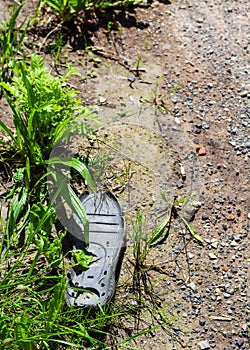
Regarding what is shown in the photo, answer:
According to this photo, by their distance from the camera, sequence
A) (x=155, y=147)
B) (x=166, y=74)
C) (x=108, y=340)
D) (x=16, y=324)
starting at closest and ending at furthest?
(x=16, y=324), (x=108, y=340), (x=155, y=147), (x=166, y=74)

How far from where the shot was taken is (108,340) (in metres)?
3.00

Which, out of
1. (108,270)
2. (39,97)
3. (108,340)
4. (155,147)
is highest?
(39,97)

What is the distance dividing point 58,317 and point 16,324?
7.3 inches

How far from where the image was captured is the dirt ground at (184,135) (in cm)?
311

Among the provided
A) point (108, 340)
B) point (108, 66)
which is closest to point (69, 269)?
point (108, 340)

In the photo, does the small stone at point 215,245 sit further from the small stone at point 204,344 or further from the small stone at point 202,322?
the small stone at point 204,344

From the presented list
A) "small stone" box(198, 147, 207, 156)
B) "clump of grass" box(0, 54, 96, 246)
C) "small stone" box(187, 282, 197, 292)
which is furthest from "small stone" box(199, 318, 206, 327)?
"small stone" box(198, 147, 207, 156)

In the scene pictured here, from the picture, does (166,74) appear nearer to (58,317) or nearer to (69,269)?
(69,269)

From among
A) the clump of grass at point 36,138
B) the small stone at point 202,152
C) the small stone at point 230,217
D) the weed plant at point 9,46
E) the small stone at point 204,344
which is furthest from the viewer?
the weed plant at point 9,46

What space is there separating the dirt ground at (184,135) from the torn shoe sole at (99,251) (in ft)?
0.28

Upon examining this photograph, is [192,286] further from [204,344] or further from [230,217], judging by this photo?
[230,217]

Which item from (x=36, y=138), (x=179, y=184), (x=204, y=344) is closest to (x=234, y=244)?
(x=179, y=184)

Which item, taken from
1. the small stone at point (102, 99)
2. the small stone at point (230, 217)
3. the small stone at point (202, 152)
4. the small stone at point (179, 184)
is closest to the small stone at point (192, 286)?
the small stone at point (230, 217)

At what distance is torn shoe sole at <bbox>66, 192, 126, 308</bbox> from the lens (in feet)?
9.95
